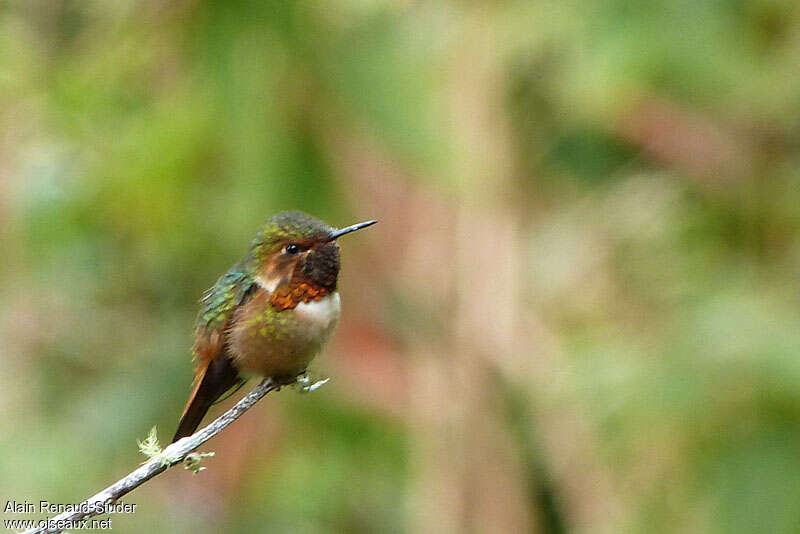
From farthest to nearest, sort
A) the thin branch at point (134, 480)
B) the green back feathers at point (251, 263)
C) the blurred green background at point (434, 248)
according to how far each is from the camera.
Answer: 1. the blurred green background at point (434, 248)
2. the green back feathers at point (251, 263)
3. the thin branch at point (134, 480)

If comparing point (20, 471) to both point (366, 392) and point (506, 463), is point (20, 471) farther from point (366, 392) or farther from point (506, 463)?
point (506, 463)

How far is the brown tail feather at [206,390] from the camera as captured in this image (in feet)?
7.20

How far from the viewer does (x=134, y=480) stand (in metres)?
1.76

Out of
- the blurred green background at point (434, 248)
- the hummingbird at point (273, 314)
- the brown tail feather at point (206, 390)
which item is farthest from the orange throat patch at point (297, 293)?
the blurred green background at point (434, 248)

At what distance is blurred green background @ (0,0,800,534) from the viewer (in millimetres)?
3861

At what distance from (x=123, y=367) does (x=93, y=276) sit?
41 centimetres

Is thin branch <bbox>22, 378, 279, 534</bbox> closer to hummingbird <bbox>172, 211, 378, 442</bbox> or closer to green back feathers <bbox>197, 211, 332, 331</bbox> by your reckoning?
hummingbird <bbox>172, 211, 378, 442</bbox>

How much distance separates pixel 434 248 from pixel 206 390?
2724 mm

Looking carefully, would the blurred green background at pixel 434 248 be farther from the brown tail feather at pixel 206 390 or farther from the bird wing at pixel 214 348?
the brown tail feather at pixel 206 390

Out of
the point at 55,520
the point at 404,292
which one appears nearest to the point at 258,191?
the point at 404,292

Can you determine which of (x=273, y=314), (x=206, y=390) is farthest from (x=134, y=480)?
(x=273, y=314)

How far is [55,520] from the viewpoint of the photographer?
1.67 meters

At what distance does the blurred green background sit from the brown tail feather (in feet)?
4.63

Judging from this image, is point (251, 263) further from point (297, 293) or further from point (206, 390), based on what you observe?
point (206, 390)
